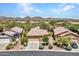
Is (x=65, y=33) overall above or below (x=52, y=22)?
below

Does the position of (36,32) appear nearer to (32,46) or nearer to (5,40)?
(32,46)

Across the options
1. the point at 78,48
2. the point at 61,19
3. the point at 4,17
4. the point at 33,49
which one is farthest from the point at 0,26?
the point at 78,48

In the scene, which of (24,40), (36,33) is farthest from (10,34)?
(36,33)

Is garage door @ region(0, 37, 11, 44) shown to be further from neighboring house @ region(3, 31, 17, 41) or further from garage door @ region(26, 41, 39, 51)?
garage door @ region(26, 41, 39, 51)

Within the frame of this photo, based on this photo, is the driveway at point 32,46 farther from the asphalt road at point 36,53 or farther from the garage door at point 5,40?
the garage door at point 5,40

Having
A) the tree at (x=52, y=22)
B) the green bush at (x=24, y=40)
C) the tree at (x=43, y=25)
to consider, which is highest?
the tree at (x=52, y=22)

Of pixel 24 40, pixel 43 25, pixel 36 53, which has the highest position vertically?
pixel 43 25

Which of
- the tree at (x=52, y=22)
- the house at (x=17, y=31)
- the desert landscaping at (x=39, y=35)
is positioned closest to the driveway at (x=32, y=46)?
the desert landscaping at (x=39, y=35)

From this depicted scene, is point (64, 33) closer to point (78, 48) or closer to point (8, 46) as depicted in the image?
point (78, 48)

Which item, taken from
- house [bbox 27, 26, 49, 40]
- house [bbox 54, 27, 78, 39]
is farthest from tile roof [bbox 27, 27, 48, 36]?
house [bbox 54, 27, 78, 39]
